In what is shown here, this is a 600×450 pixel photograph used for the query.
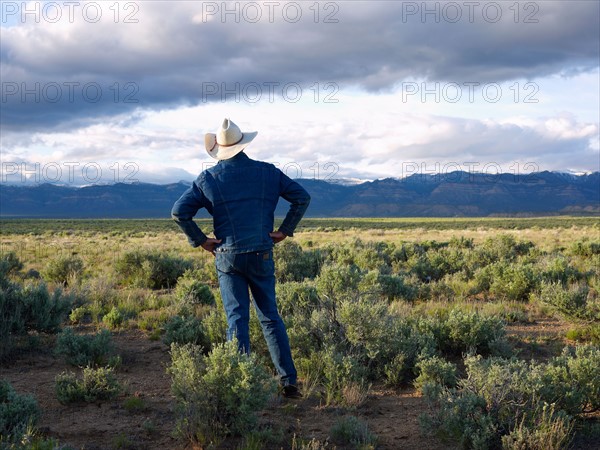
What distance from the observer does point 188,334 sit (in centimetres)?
668

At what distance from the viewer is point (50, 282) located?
509 inches

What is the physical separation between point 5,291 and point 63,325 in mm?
1227

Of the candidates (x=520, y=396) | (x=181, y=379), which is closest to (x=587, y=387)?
(x=520, y=396)

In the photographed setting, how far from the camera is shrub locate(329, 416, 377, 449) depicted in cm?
412

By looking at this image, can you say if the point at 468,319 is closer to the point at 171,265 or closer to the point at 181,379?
the point at 181,379

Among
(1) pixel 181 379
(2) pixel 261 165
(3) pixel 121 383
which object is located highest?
(2) pixel 261 165

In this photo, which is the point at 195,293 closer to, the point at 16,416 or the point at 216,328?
the point at 216,328

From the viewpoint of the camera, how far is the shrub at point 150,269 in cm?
1281

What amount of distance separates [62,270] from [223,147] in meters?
9.95

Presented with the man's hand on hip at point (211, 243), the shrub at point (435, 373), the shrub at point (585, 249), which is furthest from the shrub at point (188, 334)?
the shrub at point (585, 249)

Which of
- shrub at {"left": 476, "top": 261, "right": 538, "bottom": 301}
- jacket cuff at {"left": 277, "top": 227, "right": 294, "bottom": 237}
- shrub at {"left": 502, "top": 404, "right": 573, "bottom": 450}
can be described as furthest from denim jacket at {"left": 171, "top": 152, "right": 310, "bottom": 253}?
shrub at {"left": 476, "top": 261, "right": 538, "bottom": 301}

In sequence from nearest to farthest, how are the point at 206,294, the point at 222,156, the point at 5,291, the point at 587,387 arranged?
the point at 587,387, the point at 222,156, the point at 5,291, the point at 206,294

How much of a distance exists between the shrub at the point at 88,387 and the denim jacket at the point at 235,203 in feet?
4.83

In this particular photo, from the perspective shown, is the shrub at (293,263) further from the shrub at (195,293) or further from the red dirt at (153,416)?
the red dirt at (153,416)
